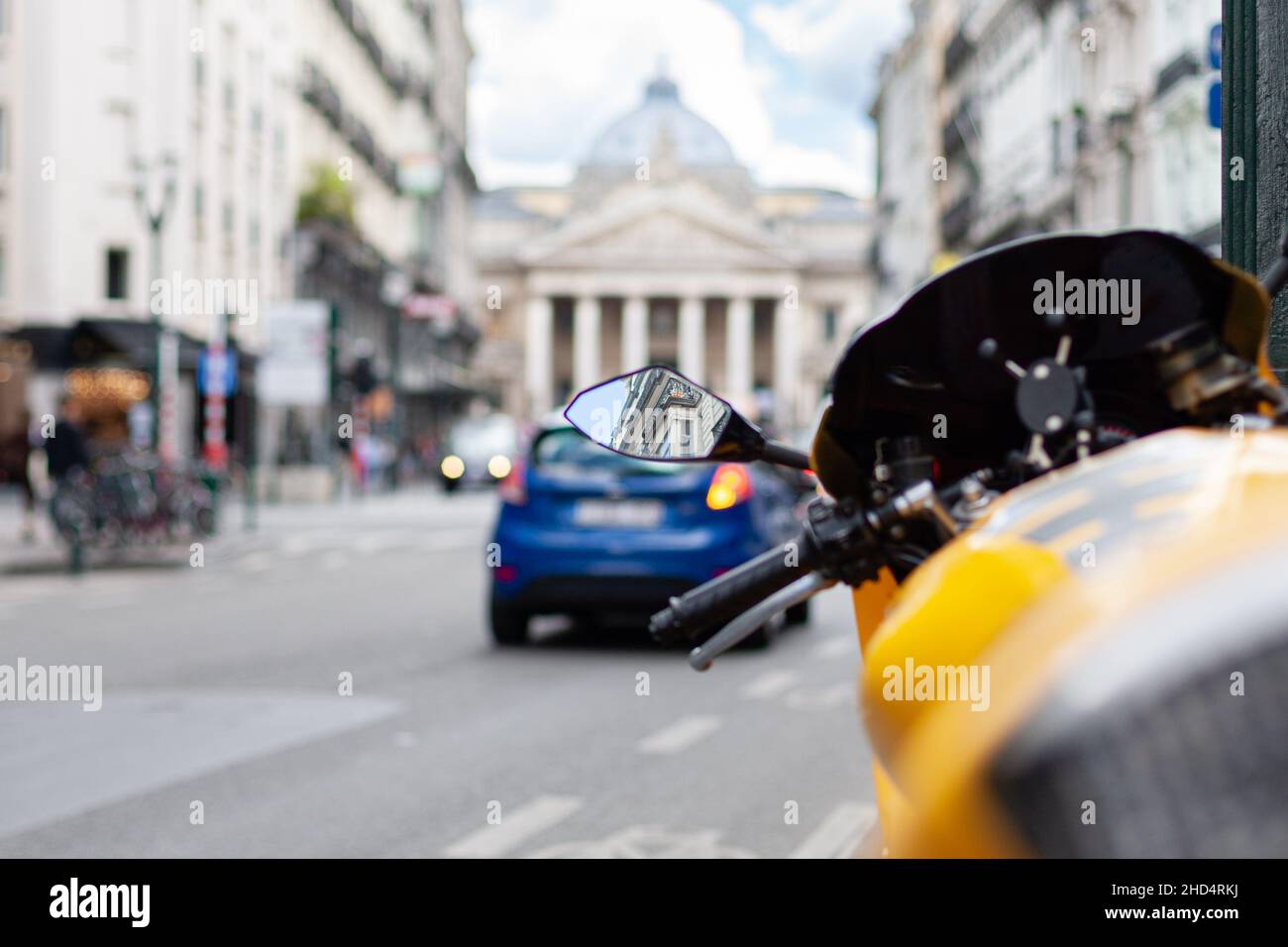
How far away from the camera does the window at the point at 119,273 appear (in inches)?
1494

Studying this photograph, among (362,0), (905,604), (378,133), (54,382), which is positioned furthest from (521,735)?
(378,133)

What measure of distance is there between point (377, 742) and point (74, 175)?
3178 centimetres

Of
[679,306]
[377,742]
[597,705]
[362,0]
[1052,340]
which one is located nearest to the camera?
[1052,340]

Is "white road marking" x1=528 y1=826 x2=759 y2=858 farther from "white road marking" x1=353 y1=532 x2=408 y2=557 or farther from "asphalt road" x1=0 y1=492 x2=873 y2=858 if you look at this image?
"white road marking" x1=353 y1=532 x2=408 y2=557

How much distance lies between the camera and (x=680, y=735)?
7.98 m

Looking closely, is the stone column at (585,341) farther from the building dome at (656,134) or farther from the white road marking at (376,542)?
the white road marking at (376,542)

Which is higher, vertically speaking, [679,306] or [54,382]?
[679,306]

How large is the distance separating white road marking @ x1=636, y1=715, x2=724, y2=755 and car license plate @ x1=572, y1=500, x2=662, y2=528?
109 inches

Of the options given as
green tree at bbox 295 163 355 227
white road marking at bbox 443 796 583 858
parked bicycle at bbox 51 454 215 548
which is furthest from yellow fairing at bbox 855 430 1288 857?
green tree at bbox 295 163 355 227

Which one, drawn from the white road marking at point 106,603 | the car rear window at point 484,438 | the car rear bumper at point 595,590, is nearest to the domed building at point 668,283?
the car rear window at point 484,438

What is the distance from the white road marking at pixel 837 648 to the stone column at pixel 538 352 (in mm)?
99503

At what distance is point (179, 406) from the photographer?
40031mm

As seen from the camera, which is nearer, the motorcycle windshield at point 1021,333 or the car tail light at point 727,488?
the motorcycle windshield at point 1021,333

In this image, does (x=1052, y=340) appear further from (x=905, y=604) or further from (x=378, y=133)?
(x=378, y=133)
